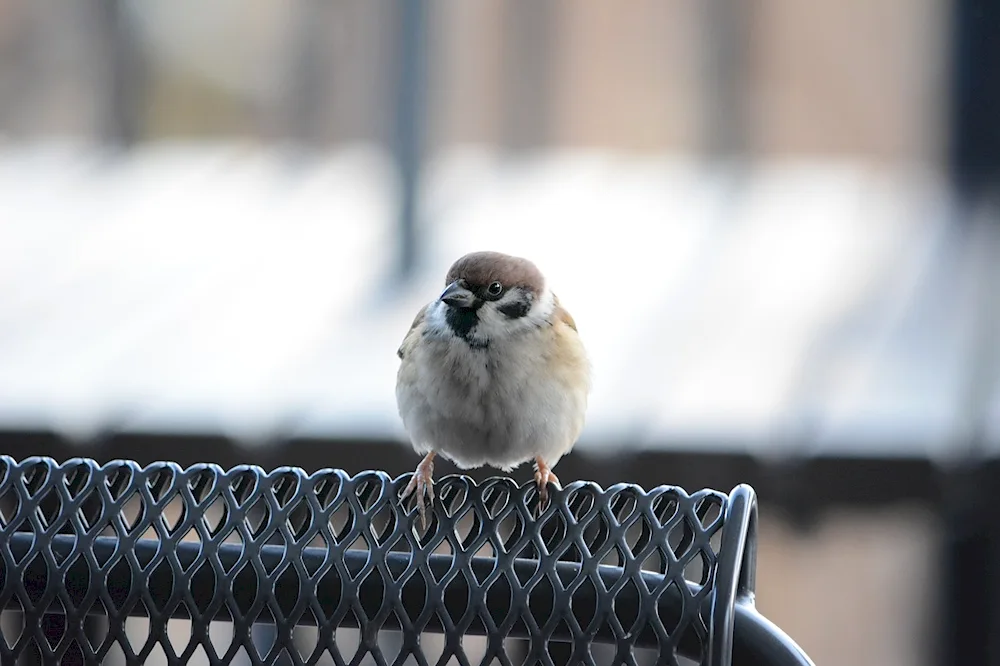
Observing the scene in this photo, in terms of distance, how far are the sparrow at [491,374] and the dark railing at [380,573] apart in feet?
2.18

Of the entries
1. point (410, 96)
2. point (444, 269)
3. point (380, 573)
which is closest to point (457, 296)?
point (380, 573)

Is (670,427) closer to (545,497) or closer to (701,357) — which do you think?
(701,357)

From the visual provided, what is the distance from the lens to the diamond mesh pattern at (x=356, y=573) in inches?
32.1

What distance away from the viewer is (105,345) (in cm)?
346

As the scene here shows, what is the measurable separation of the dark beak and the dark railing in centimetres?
68

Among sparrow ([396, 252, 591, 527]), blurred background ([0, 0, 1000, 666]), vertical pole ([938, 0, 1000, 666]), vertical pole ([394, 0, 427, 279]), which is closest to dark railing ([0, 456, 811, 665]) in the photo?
sparrow ([396, 252, 591, 527])

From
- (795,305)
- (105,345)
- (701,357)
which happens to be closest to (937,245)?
(795,305)

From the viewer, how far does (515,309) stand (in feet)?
5.45

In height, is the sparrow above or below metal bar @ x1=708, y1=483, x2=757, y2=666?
below

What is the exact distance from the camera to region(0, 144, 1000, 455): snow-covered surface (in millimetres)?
3082

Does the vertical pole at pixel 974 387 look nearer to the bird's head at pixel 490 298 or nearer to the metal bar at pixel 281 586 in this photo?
the bird's head at pixel 490 298

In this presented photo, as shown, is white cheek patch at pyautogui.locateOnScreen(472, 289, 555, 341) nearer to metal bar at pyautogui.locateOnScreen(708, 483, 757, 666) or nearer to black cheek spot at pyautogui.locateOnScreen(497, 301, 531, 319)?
black cheek spot at pyautogui.locateOnScreen(497, 301, 531, 319)

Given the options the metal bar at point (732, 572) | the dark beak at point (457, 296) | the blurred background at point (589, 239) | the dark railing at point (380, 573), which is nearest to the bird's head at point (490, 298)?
the dark beak at point (457, 296)

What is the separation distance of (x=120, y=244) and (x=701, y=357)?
1.97 m
